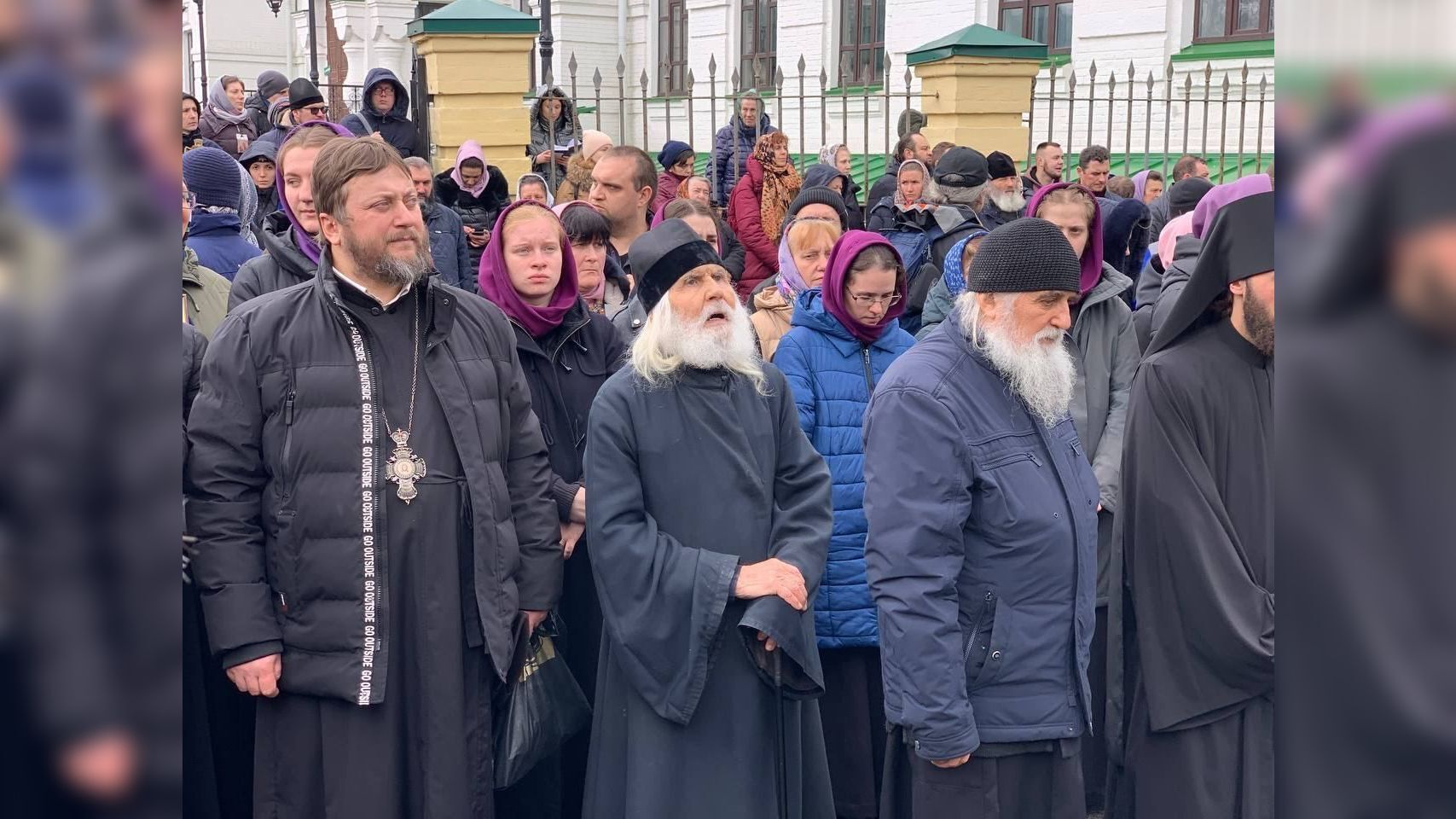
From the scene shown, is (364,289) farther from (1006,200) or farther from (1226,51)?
(1226,51)

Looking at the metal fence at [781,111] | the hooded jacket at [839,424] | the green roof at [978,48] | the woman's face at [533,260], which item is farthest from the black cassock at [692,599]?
the green roof at [978,48]

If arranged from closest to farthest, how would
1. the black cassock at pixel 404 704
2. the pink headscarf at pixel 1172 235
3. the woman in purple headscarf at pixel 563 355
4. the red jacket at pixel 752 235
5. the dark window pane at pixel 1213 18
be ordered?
the black cassock at pixel 404 704 < the woman in purple headscarf at pixel 563 355 < the pink headscarf at pixel 1172 235 < the red jacket at pixel 752 235 < the dark window pane at pixel 1213 18

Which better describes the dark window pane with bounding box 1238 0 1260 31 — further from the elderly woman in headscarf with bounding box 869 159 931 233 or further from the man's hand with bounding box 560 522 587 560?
the man's hand with bounding box 560 522 587 560

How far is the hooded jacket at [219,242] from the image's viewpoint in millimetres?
5543

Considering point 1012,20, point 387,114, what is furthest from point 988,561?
point 1012,20

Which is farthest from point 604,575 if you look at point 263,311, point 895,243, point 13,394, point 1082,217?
point 895,243

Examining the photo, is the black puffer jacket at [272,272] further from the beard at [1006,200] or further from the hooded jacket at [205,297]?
the beard at [1006,200]

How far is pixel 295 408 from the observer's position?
355 cm

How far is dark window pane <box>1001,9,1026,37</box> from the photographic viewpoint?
1691cm

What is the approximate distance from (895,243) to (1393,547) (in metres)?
7.23

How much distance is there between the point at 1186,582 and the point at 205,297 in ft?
10.8

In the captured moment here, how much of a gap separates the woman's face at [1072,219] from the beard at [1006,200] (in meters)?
2.75

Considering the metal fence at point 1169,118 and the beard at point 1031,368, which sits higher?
the metal fence at point 1169,118

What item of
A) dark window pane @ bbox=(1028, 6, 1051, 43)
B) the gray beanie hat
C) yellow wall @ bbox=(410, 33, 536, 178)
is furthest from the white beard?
dark window pane @ bbox=(1028, 6, 1051, 43)
